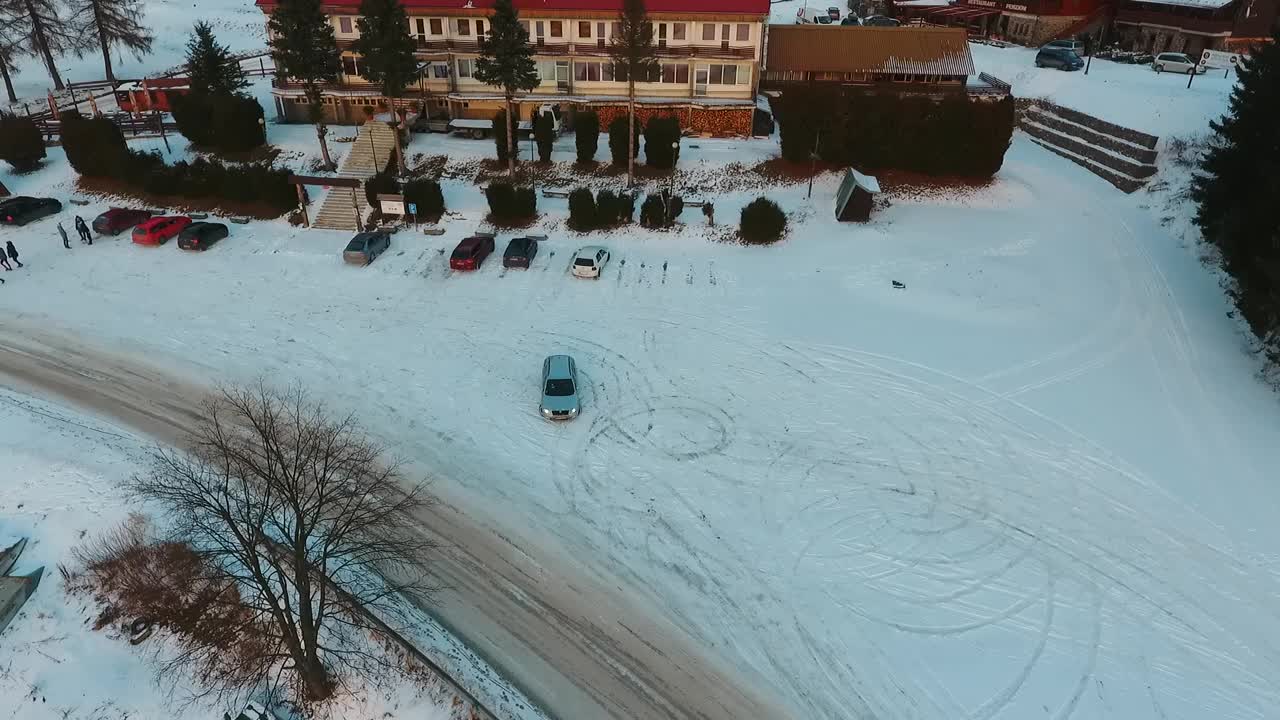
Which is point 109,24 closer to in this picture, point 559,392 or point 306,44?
point 306,44

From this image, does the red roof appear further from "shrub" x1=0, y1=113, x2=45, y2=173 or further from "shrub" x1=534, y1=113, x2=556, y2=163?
"shrub" x1=0, y1=113, x2=45, y2=173

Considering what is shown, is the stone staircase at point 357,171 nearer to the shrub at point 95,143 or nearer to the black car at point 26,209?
the shrub at point 95,143

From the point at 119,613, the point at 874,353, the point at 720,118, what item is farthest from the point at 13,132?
the point at 874,353

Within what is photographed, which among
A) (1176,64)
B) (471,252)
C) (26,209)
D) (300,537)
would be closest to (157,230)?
(26,209)

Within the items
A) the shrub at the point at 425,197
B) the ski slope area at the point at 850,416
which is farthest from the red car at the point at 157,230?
the shrub at the point at 425,197

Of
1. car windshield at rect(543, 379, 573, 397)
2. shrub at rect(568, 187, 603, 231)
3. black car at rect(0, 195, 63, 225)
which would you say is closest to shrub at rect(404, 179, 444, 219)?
shrub at rect(568, 187, 603, 231)

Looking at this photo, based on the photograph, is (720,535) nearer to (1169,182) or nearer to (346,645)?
(346,645)
